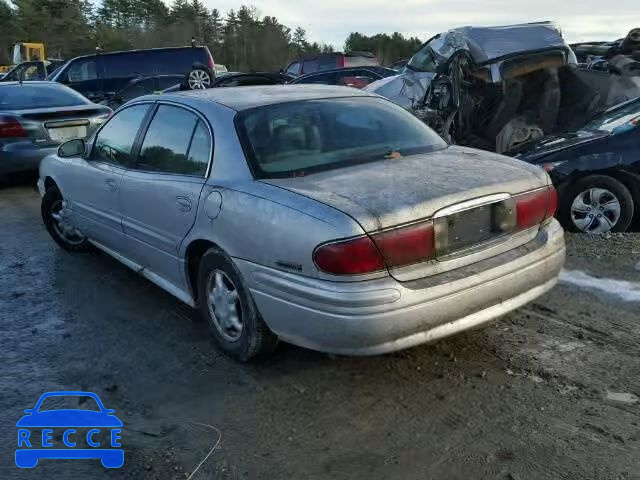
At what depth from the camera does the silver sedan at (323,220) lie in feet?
9.71

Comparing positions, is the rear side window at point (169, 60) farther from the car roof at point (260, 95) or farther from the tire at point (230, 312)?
the tire at point (230, 312)

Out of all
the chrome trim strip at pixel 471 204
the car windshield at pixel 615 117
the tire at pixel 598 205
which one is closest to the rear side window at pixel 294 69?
the car windshield at pixel 615 117

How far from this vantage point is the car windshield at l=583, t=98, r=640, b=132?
6.10 metres

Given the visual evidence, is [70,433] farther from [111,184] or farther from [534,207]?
[534,207]

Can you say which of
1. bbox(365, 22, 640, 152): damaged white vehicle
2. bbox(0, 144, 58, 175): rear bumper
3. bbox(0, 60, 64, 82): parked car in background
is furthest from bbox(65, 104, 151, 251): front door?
bbox(0, 60, 64, 82): parked car in background

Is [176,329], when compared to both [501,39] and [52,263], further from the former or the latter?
[501,39]

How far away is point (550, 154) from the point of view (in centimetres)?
614

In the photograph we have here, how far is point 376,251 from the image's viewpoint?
9.61 ft

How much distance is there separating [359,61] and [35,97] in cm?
1189

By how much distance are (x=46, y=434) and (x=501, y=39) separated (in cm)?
753

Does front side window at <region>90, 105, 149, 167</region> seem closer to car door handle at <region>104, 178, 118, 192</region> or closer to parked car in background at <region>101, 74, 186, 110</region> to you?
car door handle at <region>104, 178, 118, 192</region>

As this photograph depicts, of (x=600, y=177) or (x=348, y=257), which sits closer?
(x=348, y=257)

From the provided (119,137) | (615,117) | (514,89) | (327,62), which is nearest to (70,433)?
(119,137)

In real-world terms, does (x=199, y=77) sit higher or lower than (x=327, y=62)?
lower
